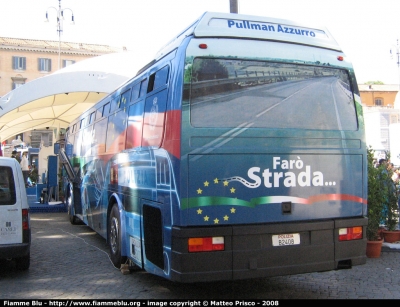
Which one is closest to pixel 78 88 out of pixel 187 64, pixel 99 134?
pixel 99 134

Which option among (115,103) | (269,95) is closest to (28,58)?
(115,103)

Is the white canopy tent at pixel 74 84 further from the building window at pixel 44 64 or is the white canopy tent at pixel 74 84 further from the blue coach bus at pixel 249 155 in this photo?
the building window at pixel 44 64

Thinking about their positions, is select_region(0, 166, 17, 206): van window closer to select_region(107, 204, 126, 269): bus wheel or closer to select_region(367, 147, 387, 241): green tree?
select_region(107, 204, 126, 269): bus wheel

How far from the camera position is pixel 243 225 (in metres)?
5.04

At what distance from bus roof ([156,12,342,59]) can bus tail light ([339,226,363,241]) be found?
2375mm

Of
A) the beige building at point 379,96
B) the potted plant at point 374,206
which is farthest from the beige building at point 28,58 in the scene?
the potted plant at point 374,206

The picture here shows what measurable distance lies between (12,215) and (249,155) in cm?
404

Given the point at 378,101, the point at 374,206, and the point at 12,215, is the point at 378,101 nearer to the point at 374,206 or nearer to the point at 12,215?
the point at 374,206

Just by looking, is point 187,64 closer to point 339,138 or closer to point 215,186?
point 215,186

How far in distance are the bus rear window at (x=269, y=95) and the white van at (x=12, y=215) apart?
3.66 m

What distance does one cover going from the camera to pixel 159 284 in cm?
664

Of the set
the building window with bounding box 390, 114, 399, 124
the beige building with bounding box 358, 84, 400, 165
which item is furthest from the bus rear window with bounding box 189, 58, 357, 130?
the building window with bounding box 390, 114, 399, 124

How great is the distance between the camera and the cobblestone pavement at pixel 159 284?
241 inches

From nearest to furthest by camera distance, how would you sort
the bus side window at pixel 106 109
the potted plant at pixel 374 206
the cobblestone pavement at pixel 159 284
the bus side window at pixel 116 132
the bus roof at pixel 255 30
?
the bus roof at pixel 255 30 → the cobblestone pavement at pixel 159 284 → the bus side window at pixel 116 132 → the potted plant at pixel 374 206 → the bus side window at pixel 106 109
